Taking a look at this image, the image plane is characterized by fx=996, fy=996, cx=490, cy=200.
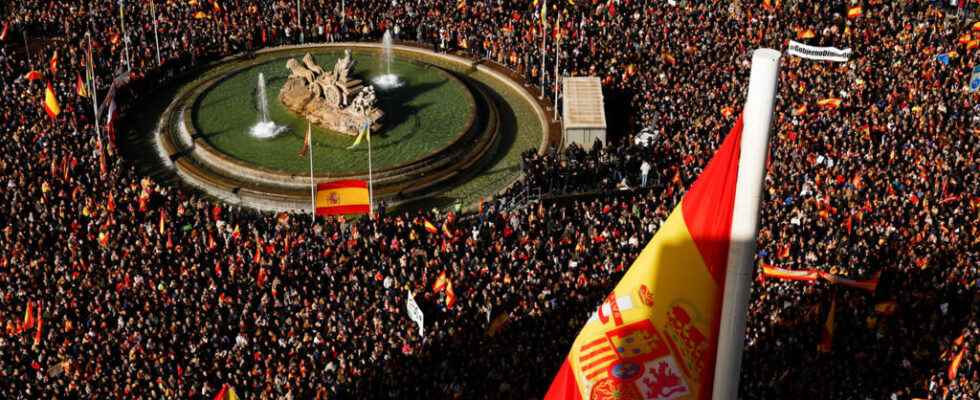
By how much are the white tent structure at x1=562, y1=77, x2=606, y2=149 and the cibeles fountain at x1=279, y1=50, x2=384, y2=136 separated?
762 centimetres

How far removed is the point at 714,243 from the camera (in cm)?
1030

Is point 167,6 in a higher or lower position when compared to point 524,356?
higher

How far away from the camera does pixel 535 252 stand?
3055 centimetres

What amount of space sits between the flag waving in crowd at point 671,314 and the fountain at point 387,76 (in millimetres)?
34880

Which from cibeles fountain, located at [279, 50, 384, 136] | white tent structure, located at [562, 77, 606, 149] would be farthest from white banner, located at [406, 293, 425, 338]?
white tent structure, located at [562, 77, 606, 149]

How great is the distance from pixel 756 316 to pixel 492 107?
65.9ft

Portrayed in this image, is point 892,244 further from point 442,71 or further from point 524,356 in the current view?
point 442,71

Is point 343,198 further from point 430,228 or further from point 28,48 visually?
point 28,48

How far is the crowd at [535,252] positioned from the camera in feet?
85.1

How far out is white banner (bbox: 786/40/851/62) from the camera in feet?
133

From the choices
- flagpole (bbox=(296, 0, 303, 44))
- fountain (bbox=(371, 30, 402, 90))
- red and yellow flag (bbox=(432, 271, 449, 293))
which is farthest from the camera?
flagpole (bbox=(296, 0, 303, 44))

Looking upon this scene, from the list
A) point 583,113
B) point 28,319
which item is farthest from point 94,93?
point 583,113

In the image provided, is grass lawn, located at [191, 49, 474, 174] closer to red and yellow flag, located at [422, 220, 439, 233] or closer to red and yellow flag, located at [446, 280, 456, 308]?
red and yellow flag, located at [422, 220, 439, 233]

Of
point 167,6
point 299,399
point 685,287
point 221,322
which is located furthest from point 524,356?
point 167,6
